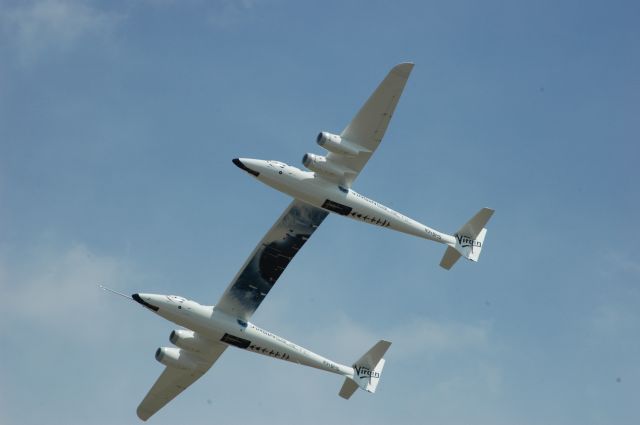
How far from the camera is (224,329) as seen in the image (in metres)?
64.6

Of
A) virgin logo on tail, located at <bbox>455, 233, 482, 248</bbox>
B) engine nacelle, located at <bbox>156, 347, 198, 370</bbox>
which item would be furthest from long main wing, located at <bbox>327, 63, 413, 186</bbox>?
engine nacelle, located at <bbox>156, 347, 198, 370</bbox>

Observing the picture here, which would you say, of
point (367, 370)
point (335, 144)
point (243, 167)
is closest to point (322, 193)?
point (335, 144)

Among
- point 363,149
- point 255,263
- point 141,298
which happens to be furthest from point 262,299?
point 363,149

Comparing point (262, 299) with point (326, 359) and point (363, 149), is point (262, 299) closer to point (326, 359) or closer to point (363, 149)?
point (326, 359)

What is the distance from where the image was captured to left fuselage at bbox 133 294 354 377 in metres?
63.1

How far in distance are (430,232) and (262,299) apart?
1161 centimetres

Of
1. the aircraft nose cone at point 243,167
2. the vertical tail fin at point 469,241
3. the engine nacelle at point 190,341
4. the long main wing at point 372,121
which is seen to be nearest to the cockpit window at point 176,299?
the engine nacelle at point 190,341

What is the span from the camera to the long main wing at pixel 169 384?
221 ft

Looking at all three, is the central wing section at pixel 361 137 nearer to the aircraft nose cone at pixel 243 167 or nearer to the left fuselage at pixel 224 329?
the aircraft nose cone at pixel 243 167

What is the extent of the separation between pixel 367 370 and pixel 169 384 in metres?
13.3

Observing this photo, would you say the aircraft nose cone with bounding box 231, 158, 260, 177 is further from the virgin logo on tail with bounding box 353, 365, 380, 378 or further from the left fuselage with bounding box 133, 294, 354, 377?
the virgin logo on tail with bounding box 353, 365, 380, 378

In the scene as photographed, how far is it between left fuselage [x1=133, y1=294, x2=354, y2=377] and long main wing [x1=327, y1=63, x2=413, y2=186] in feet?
37.1

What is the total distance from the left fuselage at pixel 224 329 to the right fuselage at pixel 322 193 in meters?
9.20

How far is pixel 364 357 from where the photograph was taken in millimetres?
69188
